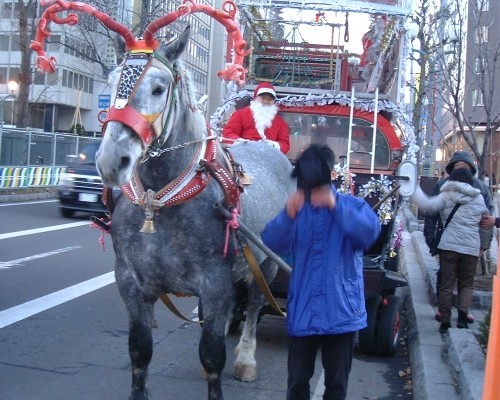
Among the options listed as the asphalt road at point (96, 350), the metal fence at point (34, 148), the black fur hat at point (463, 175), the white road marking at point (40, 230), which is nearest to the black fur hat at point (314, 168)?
the asphalt road at point (96, 350)

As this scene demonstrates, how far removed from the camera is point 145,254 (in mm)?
4723

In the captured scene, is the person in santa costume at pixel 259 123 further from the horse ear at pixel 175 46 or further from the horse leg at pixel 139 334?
the horse leg at pixel 139 334

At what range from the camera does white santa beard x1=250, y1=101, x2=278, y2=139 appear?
25.8 ft

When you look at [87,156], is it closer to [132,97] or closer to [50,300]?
[50,300]

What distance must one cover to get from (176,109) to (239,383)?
8.24 feet

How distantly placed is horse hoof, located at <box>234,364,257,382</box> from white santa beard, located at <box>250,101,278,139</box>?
8.93ft

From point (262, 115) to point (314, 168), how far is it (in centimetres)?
408

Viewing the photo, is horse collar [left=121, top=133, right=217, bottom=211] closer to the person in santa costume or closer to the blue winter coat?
the blue winter coat

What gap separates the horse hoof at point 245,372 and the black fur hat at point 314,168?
2.59 metres

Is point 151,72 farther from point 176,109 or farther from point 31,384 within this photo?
point 31,384

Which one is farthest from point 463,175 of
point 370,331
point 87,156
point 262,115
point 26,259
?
point 87,156

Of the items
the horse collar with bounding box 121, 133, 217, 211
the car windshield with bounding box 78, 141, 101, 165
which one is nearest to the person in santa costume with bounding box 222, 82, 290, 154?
the horse collar with bounding box 121, 133, 217, 211

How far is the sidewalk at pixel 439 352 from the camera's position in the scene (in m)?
5.34

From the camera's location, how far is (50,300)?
8.75 metres
